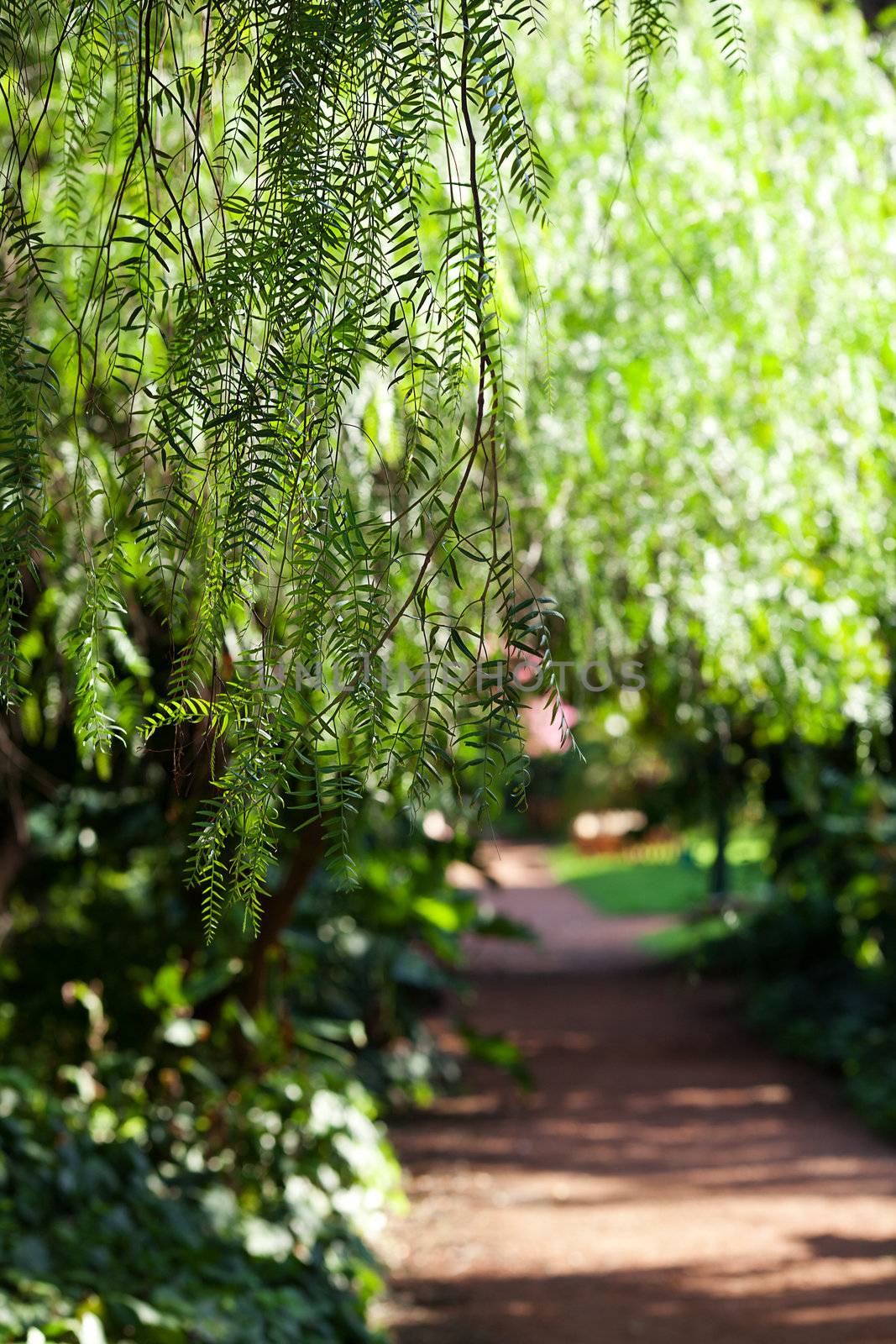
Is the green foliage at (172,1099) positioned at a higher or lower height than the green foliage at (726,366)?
lower

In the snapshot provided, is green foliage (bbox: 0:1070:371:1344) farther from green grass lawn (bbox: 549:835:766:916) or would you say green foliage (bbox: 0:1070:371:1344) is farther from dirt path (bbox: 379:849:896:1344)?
green grass lawn (bbox: 549:835:766:916)

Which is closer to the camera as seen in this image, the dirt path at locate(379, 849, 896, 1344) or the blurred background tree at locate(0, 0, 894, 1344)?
the blurred background tree at locate(0, 0, 894, 1344)

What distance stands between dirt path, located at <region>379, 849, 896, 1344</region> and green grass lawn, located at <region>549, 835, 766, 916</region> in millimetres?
6113

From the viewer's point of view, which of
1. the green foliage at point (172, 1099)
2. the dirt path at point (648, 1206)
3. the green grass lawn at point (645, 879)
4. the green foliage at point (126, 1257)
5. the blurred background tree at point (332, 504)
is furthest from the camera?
the green grass lawn at point (645, 879)

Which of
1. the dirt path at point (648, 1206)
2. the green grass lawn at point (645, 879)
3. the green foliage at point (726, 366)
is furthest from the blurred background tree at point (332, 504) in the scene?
the green grass lawn at point (645, 879)

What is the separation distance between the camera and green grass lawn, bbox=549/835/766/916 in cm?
1762

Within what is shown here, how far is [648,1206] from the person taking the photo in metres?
6.31

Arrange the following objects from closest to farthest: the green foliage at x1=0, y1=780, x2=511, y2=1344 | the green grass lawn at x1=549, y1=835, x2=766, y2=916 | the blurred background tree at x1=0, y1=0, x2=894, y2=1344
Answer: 1. the blurred background tree at x1=0, y1=0, x2=894, y2=1344
2. the green foliage at x1=0, y1=780, x2=511, y2=1344
3. the green grass lawn at x1=549, y1=835, x2=766, y2=916

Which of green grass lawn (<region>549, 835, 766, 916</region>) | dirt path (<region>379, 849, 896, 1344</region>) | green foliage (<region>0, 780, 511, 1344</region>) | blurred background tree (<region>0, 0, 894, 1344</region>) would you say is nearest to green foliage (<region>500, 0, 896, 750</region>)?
blurred background tree (<region>0, 0, 894, 1344</region>)

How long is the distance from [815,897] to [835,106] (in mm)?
7096

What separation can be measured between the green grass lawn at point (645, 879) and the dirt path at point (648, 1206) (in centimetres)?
611

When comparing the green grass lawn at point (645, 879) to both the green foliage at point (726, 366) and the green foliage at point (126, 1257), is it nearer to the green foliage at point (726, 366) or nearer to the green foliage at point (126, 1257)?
the green foliage at point (126, 1257)

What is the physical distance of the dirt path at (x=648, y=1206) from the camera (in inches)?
197

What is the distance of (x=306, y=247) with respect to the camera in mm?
1246
